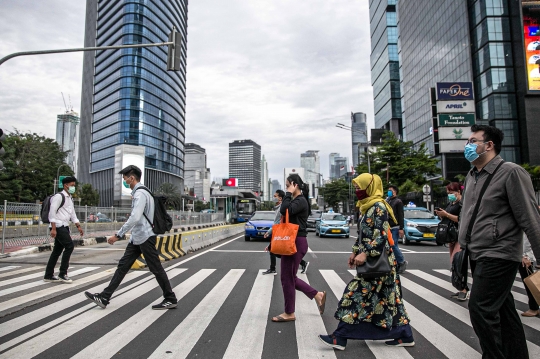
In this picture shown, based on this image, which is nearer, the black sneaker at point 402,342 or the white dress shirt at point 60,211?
the black sneaker at point 402,342

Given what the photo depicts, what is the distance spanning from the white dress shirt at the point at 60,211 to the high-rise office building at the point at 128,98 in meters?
71.1

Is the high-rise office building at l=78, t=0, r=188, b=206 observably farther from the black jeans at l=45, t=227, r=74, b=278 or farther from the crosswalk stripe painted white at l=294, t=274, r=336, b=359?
the crosswalk stripe painted white at l=294, t=274, r=336, b=359

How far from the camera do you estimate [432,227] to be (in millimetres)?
15016

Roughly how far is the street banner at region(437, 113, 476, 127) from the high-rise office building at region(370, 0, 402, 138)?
170 ft

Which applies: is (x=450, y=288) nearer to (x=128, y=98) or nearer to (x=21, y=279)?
(x=21, y=279)

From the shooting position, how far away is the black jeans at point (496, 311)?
2.72 metres

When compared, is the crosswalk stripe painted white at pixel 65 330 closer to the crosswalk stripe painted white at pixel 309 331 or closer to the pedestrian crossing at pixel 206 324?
the pedestrian crossing at pixel 206 324

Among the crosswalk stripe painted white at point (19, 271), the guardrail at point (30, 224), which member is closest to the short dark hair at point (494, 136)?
the crosswalk stripe painted white at point (19, 271)

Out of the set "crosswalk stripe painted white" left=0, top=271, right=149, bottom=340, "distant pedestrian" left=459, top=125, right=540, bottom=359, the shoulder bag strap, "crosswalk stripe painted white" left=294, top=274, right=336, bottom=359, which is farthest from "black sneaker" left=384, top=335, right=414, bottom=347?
"crosswalk stripe painted white" left=0, top=271, right=149, bottom=340

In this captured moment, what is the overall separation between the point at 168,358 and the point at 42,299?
3316 millimetres

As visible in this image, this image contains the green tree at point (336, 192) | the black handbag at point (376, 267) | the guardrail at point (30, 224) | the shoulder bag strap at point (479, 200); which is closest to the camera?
the shoulder bag strap at point (479, 200)

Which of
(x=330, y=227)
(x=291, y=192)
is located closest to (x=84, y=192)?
(x=330, y=227)

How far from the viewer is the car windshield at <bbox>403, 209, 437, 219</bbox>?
16.4 m

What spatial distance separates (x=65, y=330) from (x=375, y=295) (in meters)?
3.30
